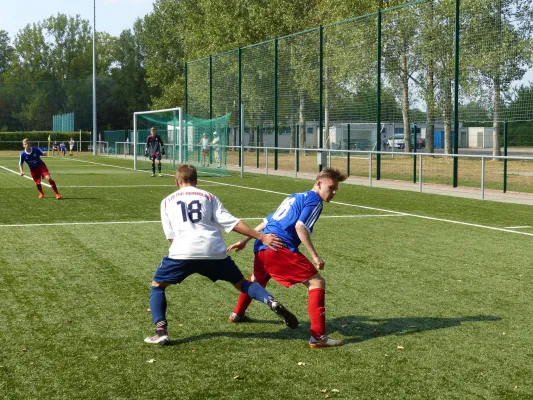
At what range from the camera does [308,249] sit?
6.12m

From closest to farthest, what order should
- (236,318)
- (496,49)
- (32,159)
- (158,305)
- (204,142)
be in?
1. (158,305)
2. (236,318)
3. (32,159)
4. (496,49)
5. (204,142)

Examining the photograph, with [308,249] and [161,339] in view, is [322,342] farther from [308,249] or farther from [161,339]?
[161,339]

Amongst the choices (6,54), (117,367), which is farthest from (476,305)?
(6,54)

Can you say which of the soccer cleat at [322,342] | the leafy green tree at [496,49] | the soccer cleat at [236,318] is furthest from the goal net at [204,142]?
the soccer cleat at [322,342]

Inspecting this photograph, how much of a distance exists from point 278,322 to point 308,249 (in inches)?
41.8

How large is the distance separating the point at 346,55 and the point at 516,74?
8320 mm

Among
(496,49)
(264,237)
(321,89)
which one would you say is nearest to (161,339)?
(264,237)

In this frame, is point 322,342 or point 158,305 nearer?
point 322,342

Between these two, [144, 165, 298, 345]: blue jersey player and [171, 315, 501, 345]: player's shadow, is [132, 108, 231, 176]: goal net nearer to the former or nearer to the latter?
[171, 315, 501, 345]: player's shadow

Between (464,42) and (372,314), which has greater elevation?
(464,42)

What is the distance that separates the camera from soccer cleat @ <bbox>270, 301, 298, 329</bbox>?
20.1 feet

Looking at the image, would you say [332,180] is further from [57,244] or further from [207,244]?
[57,244]

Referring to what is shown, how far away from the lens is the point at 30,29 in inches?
4235

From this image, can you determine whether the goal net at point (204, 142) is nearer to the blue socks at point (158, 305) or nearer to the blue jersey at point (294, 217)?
the blue jersey at point (294, 217)
